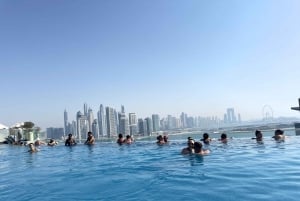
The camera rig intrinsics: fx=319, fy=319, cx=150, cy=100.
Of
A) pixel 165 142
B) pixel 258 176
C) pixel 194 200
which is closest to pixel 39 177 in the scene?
pixel 194 200

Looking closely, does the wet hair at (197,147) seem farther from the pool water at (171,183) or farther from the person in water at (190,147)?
the pool water at (171,183)

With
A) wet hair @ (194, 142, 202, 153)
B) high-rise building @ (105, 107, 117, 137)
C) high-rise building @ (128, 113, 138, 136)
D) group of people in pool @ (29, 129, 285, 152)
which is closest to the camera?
wet hair @ (194, 142, 202, 153)

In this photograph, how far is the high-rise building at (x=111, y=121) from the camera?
168 meters

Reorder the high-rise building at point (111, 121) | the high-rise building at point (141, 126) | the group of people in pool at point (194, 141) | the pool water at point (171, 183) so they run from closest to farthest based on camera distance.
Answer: the pool water at point (171, 183) → the group of people in pool at point (194, 141) → the high-rise building at point (141, 126) → the high-rise building at point (111, 121)

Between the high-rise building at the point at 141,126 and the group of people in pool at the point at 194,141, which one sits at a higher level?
the high-rise building at the point at 141,126

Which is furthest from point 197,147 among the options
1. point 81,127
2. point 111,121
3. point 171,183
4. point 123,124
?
point 111,121

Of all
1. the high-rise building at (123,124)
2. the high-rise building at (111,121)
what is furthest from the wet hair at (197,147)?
the high-rise building at (111,121)

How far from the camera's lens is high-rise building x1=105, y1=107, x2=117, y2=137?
168 metres

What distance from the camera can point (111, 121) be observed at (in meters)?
170

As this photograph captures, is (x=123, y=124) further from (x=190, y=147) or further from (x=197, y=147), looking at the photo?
(x=197, y=147)

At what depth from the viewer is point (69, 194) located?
870 centimetres

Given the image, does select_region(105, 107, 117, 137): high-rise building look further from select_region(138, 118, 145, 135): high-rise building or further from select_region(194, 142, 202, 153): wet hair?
select_region(194, 142, 202, 153): wet hair

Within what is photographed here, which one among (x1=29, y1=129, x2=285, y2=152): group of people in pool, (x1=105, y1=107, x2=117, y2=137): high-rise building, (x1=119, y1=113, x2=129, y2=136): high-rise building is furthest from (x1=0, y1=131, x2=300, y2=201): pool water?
(x1=105, y1=107, x2=117, y2=137): high-rise building

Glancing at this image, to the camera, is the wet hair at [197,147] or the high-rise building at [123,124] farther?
the high-rise building at [123,124]
